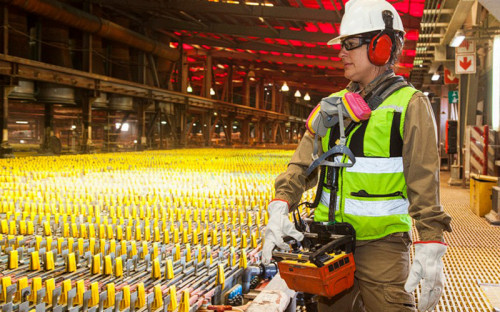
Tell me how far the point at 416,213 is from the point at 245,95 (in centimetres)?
3407

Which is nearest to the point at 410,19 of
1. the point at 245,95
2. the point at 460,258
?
the point at 460,258

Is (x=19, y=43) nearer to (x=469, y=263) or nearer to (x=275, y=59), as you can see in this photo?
(x=469, y=263)

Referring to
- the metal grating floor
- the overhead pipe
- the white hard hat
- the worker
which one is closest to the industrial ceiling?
the overhead pipe

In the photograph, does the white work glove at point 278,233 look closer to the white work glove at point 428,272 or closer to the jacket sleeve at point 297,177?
the jacket sleeve at point 297,177

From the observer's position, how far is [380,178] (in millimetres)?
2010

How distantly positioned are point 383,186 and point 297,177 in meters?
0.40

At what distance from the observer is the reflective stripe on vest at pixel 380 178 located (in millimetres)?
1994

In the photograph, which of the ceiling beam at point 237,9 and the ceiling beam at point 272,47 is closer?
the ceiling beam at point 237,9

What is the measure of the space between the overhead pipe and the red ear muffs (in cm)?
1500

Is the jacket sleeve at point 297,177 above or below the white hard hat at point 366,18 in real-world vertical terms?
below

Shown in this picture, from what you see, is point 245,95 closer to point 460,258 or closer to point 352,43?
point 460,258

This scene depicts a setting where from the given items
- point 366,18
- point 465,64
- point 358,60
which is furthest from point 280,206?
point 465,64

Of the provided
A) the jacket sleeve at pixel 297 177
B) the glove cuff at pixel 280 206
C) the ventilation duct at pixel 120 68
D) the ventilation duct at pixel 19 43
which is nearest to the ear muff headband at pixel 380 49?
the jacket sleeve at pixel 297 177

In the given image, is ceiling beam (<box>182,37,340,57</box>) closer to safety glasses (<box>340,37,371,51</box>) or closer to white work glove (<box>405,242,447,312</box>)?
safety glasses (<box>340,37,371,51</box>)
